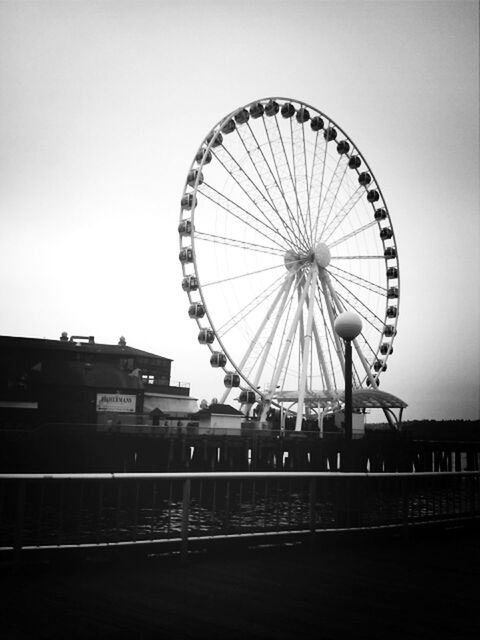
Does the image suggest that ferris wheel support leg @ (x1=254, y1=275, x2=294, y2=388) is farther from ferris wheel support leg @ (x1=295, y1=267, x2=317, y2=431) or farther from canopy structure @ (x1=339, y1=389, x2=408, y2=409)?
canopy structure @ (x1=339, y1=389, x2=408, y2=409)

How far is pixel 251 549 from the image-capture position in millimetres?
7461

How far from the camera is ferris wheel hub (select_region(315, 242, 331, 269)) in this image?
31.2 meters

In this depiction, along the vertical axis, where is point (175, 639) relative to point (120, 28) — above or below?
below

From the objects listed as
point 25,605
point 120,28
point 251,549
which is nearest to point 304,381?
point 120,28

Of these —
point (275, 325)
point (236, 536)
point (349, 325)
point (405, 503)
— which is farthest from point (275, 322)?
point (236, 536)

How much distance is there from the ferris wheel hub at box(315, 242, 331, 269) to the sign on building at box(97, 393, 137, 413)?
18.1 meters

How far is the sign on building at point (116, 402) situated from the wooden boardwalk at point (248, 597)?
116 ft

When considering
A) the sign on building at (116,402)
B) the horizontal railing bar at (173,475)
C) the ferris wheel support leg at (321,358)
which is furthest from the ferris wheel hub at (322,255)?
the horizontal railing bar at (173,475)

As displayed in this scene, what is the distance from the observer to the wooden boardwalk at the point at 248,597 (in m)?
4.47

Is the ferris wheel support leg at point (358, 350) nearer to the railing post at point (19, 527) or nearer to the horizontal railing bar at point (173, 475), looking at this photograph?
the horizontal railing bar at point (173, 475)

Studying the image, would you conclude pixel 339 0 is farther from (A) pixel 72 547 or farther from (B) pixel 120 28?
(A) pixel 72 547

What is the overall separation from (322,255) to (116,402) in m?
18.9

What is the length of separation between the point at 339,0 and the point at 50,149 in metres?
15.3

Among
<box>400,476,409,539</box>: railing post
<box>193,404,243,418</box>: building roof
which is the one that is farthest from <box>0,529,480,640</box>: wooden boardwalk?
<box>193,404,243,418</box>: building roof
